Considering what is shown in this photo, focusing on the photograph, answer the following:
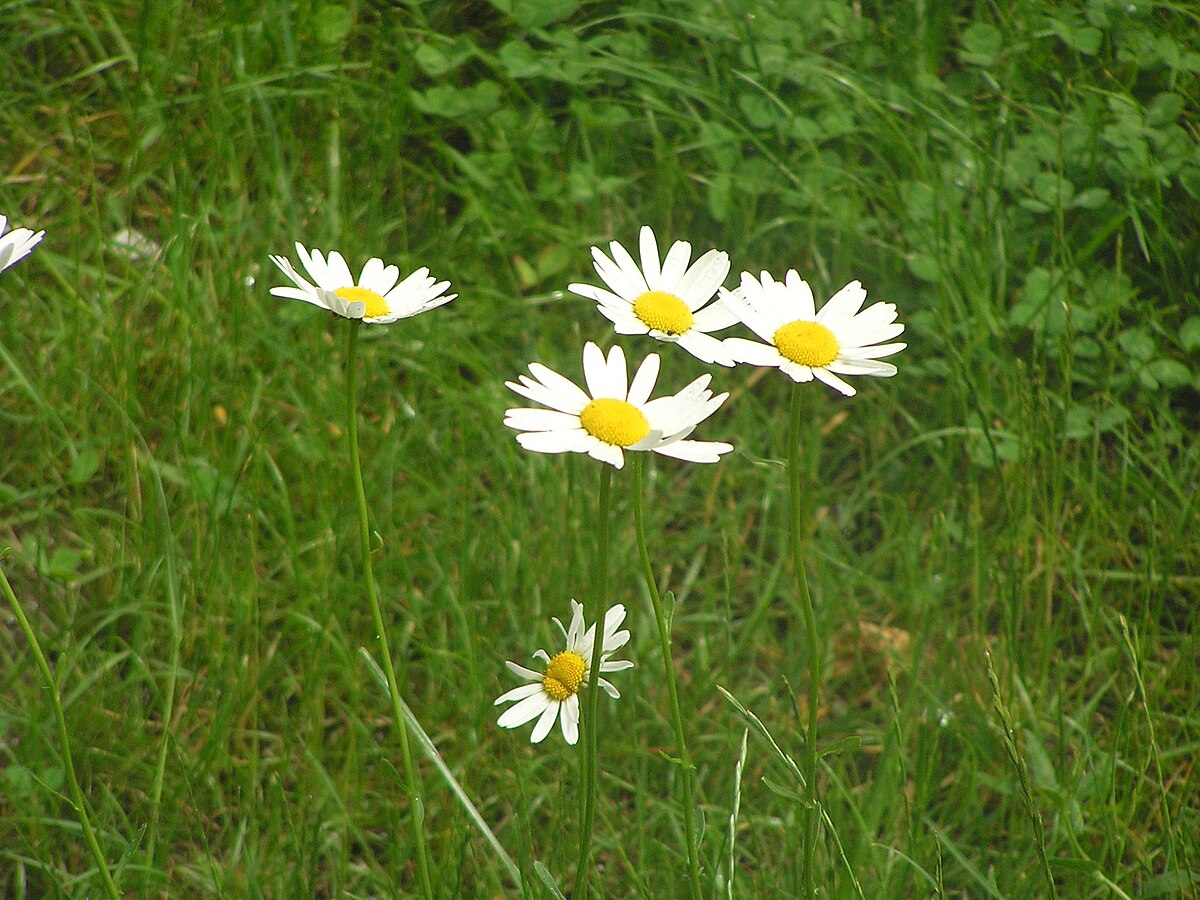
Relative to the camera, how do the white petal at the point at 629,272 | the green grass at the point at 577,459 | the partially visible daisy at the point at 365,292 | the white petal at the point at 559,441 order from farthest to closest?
1. the green grass at the point at 577,459
2. the white petal at the point at 629,272
3. the partially visible daisy at the point at 365,292
4. the white petal at the point at 559,441

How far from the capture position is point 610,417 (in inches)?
31.9

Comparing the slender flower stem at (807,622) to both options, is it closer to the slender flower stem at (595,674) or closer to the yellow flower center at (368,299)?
the slender flower stem at (595,674)

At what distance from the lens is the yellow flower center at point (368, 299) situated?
928 mm

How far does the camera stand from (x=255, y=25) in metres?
2.04

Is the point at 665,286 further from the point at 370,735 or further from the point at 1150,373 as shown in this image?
the point at 1150,373

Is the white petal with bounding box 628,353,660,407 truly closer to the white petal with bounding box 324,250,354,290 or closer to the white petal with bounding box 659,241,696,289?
the white petal with bounding box 659,241,696,289

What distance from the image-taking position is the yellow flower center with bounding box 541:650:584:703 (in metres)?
0.99

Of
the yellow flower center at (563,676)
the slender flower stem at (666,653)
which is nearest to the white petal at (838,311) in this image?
the slender flower stem at (666,653)

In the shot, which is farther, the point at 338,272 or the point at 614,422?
the point at 338,272

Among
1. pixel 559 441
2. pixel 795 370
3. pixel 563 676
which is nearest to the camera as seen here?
pixel 559 441

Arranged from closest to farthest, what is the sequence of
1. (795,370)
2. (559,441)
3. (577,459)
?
1. (559,441)
2. (795,370)
3. (577,459)

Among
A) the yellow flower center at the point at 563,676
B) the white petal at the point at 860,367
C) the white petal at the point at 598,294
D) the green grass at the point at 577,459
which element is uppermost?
the white petal at the point at 598,294

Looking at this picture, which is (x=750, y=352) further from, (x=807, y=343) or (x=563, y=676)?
(x=563, y=676)

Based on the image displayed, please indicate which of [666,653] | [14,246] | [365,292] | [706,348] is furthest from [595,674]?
[14,246]
